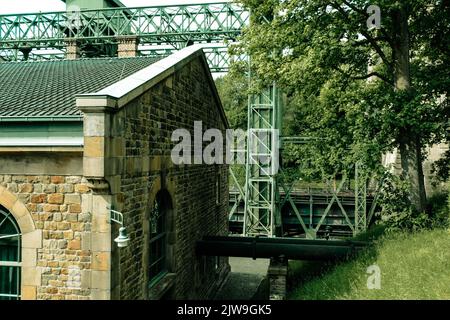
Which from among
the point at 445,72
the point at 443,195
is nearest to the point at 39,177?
the point at 445,72

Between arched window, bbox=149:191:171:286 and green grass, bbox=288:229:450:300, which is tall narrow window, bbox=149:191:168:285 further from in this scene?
green grass, bbox=288:229:450:300

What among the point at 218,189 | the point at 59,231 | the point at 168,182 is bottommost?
the point at 59,231

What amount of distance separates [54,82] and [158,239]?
4691 mm

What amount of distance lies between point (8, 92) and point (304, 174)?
24.7 feet

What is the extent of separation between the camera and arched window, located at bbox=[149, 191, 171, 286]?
8.39 meters

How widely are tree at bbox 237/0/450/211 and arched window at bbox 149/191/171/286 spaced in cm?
443

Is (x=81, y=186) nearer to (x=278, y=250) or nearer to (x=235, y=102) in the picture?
(x=278, y=250)

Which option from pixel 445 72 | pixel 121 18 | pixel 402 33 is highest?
pixel 121 18

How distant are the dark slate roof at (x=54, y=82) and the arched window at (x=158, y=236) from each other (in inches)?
114

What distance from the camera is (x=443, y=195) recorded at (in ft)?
40.7

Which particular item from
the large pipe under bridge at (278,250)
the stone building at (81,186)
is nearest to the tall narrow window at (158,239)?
the stone building at (81,186)

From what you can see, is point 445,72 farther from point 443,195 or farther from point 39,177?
point 39,177

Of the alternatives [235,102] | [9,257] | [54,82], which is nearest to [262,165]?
[54,82]

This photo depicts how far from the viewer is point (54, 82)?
30.6 ft
